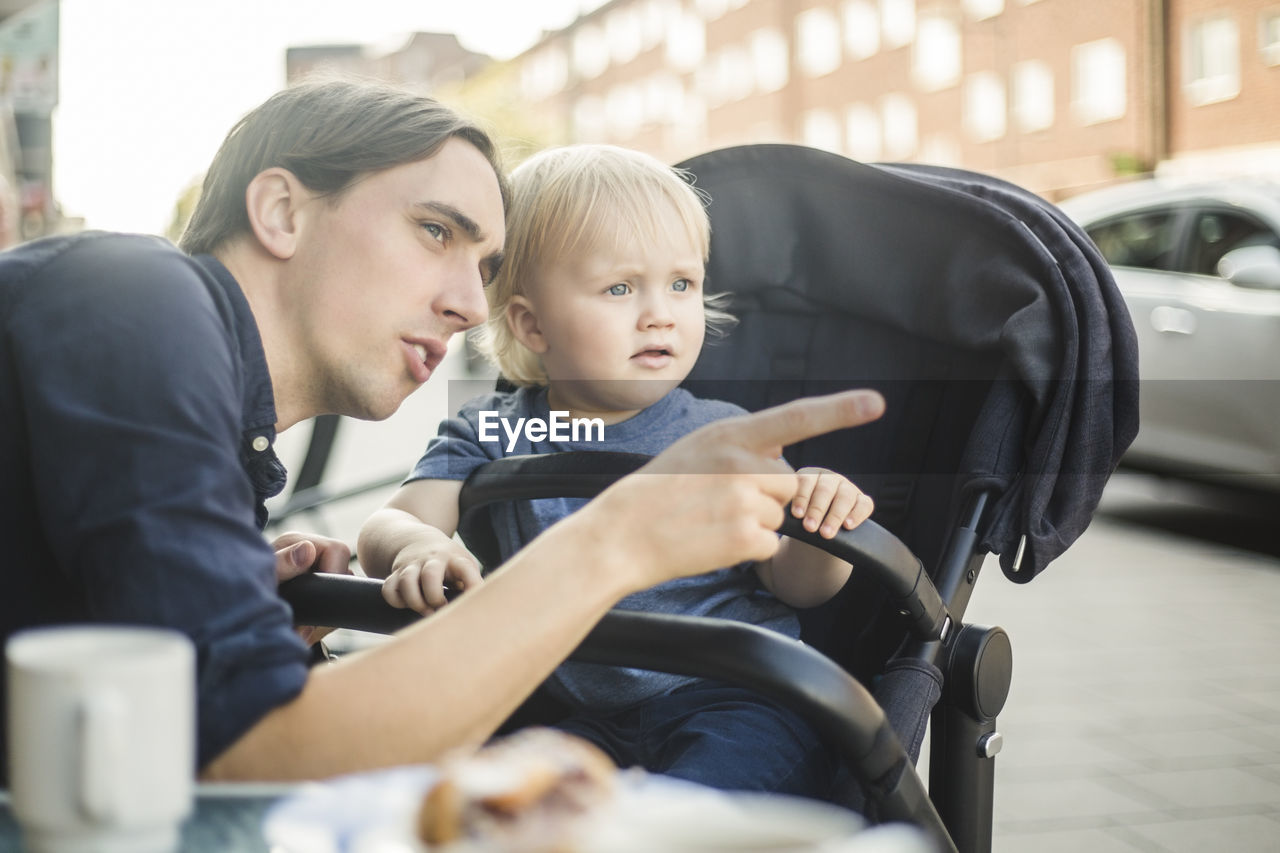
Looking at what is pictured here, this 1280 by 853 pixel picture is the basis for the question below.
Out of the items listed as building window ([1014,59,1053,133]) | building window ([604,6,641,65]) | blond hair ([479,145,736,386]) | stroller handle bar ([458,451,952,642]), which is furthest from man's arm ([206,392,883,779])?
building window ([604,6,641,65])

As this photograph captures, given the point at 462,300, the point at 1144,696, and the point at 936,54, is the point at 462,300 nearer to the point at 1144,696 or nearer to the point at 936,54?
the point at 1144,696

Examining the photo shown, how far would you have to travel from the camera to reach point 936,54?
28.8 m

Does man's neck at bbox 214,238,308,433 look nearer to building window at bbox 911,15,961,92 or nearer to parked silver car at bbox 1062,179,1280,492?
parked silver car at bbox 1062,179,1280,492

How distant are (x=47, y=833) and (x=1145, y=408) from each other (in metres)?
6.45

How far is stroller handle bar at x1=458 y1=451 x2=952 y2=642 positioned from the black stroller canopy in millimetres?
261

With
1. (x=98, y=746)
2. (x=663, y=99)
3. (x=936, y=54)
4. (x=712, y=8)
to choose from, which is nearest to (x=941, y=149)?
(x=936, y=54)

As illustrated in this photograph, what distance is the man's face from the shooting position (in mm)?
1474

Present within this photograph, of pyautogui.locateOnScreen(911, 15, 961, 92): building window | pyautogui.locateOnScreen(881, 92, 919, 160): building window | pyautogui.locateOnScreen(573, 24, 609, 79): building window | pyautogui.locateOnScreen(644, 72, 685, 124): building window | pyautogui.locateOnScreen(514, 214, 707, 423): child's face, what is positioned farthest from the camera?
pyautogui.locateOnScreen(573, 24, 609, 79): building window

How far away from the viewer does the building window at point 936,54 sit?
90.8ft

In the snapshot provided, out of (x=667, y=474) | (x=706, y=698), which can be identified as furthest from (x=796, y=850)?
(x=706, y=698)

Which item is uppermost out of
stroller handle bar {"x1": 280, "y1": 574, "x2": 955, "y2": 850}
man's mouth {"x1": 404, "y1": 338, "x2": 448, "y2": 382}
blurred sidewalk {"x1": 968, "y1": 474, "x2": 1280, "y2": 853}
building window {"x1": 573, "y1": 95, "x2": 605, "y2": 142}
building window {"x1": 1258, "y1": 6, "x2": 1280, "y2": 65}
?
building window {"x1": 573, "y1": 95, "x2": 605, "y2": 142}

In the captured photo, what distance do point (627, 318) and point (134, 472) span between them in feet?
3.40

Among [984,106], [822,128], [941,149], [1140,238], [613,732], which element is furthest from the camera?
[822,128]

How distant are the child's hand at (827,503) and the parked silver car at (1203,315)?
4.61m
